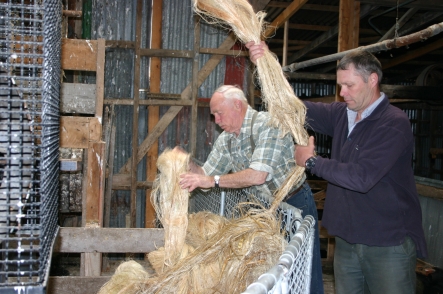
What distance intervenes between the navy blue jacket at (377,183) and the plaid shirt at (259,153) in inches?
16.3

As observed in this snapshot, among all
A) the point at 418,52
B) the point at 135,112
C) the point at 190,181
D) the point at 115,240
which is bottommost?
the point at 115,240

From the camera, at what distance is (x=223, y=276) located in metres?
2.17

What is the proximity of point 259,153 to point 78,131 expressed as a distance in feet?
5.19

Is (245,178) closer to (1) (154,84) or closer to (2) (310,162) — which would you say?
(2) (310,162)

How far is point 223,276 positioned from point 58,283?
1.41 metres

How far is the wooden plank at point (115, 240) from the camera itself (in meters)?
3.25

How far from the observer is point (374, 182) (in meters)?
2.62

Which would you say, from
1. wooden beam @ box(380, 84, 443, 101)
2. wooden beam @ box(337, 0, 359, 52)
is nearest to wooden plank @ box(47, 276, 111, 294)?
wooden beam @ box(337, 0, 359, 52)

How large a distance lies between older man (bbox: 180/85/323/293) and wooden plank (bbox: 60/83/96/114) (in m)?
1.13

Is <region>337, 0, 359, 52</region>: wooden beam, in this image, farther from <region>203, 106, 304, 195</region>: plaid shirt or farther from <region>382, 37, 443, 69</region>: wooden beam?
<region>382, 37, 443, 69</region>: wooden beam

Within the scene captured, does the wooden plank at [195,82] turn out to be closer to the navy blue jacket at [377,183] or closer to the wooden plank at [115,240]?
the wooden plank at [115,240]

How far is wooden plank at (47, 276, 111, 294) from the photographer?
2.95m

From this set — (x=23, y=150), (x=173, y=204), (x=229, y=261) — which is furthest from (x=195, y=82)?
(x=23, y=150)

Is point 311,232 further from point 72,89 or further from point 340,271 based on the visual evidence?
point 72,89
